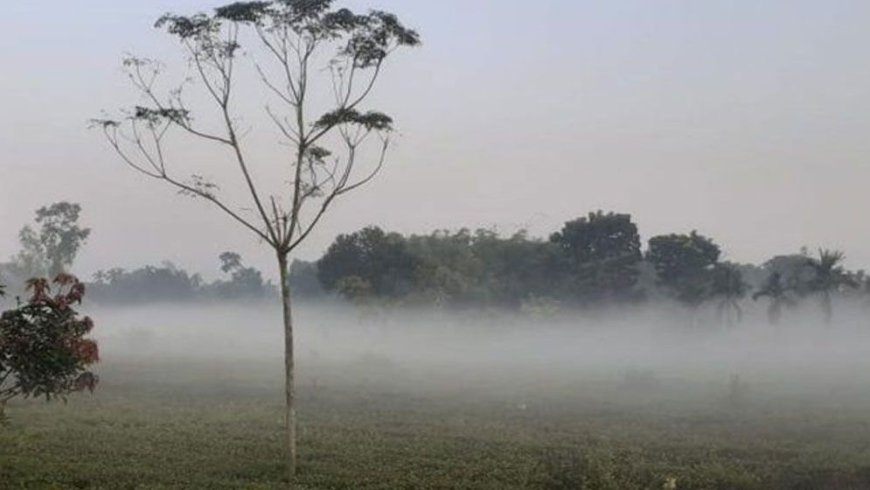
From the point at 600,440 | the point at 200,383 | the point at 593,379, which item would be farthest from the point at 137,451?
the point at 593,379

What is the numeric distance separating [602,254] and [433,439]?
8419cm

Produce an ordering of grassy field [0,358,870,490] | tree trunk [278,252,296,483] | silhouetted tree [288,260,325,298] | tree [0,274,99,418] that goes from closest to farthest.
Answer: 1. tree [0,274,99,418]
2. grassy field [0,358,870,490]
3. tree trunk [278,252,296,483]
4. silhouetted tree [288,260,325,298]

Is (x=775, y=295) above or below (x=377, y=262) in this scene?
below

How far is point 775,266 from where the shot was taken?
148750mm

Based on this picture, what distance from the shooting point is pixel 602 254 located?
4355 inches

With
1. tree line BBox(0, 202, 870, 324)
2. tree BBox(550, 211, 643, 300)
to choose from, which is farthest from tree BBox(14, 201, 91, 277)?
tree BBox(550, 211, 643, 300)

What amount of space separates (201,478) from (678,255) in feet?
303

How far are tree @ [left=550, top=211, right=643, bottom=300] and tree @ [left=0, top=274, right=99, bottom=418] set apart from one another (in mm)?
91284

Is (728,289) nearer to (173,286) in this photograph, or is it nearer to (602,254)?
(602,254)

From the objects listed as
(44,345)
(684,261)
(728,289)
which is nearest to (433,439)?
(44,345)

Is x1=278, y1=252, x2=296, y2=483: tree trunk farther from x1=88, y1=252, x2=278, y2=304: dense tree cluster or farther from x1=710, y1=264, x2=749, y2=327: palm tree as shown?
x1=88, y1=252, x2=278, y2=304: dense tree cluster

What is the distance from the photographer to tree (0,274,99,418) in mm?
19094

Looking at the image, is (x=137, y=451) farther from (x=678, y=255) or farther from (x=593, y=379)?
(x=678, y=255)

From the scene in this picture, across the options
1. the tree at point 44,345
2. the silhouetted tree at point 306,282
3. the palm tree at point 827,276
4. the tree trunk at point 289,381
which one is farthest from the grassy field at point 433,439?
the silhouetted tree at point 306,282
